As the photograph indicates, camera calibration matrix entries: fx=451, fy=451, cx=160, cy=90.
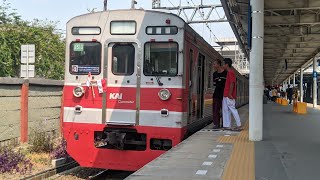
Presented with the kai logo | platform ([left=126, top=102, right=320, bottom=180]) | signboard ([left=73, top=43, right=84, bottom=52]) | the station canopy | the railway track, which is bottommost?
the railway track

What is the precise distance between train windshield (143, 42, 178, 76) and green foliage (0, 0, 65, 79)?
15.4m

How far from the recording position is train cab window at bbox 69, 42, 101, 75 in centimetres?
898

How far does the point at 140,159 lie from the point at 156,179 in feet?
9.93

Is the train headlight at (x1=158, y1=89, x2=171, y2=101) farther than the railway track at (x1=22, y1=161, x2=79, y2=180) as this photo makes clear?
No

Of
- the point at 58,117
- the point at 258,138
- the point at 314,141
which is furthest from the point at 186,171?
the point at 58,117

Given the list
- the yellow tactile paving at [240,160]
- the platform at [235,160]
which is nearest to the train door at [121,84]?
the platform at [235,160]

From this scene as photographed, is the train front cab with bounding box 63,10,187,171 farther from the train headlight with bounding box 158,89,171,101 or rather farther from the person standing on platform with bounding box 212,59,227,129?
the person standing on platform with bounding box 212,59,227,129

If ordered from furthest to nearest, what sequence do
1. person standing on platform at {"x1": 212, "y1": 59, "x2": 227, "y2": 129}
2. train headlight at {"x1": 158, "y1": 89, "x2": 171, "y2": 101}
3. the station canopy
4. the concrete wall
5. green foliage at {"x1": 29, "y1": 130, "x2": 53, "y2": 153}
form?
the station canopy < green foliage at {"x1": 29, "y1": 130, "x2": 53, "y2": 153} < the concrete wall < person standing on platform at {"x1": 212, "y1": 59, "x2": 227, "y2": 129} < train headlight at {"x1": 158, "y1": 89, "x2": 171, "y2": 101}

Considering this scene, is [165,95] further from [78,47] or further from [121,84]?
[78,47]

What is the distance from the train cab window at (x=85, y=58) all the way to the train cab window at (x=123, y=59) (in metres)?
0.32

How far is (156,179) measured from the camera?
18.5 ft

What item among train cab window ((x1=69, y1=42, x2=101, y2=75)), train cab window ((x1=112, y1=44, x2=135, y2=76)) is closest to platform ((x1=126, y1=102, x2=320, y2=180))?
train cab window ((x1=112, y1=44, x2=135, y2=76))

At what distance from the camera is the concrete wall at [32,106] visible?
11172mm

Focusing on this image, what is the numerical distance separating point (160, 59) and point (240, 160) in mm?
2693
